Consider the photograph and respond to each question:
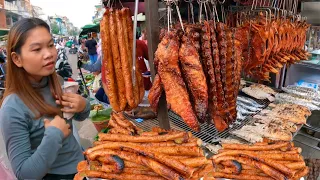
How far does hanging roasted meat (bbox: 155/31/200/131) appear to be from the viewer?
5.06ft

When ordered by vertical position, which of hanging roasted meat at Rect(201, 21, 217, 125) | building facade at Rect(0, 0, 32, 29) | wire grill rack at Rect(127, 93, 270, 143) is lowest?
wire grill rack at Rect(127, 93, 270, 143)

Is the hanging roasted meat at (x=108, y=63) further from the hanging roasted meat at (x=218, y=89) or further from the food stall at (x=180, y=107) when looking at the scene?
the hanging roasted meat at (x=218, y=89)

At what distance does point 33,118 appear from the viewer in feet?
5.89

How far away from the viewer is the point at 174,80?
1.59 m

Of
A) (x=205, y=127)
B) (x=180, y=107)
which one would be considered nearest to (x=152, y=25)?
(x=180, y=107)

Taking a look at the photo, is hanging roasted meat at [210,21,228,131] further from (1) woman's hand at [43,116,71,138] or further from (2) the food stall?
(1) woman's hand at [43,116,71,138]

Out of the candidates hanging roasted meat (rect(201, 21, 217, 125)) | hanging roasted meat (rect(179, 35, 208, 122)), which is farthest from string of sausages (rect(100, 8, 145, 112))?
hanging roasted meat (rect(201, 21, 217, 125))

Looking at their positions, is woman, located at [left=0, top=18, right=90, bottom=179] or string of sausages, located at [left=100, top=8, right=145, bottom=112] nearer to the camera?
woman, located at [left=0, top=18, right=90, bottom=179]

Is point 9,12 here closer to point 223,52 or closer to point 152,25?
point 152,25

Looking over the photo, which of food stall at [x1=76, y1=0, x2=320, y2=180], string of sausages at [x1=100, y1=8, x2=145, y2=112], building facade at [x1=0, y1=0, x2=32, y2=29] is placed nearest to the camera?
food stall at [x1=76, y1=0, x2=320, y2=180]

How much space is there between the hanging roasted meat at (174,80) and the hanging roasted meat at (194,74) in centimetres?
4

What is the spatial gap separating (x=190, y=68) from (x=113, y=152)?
2.45 ft

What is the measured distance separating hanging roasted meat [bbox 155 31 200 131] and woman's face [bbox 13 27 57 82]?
87 centimetres

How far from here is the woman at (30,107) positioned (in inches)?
63.2
